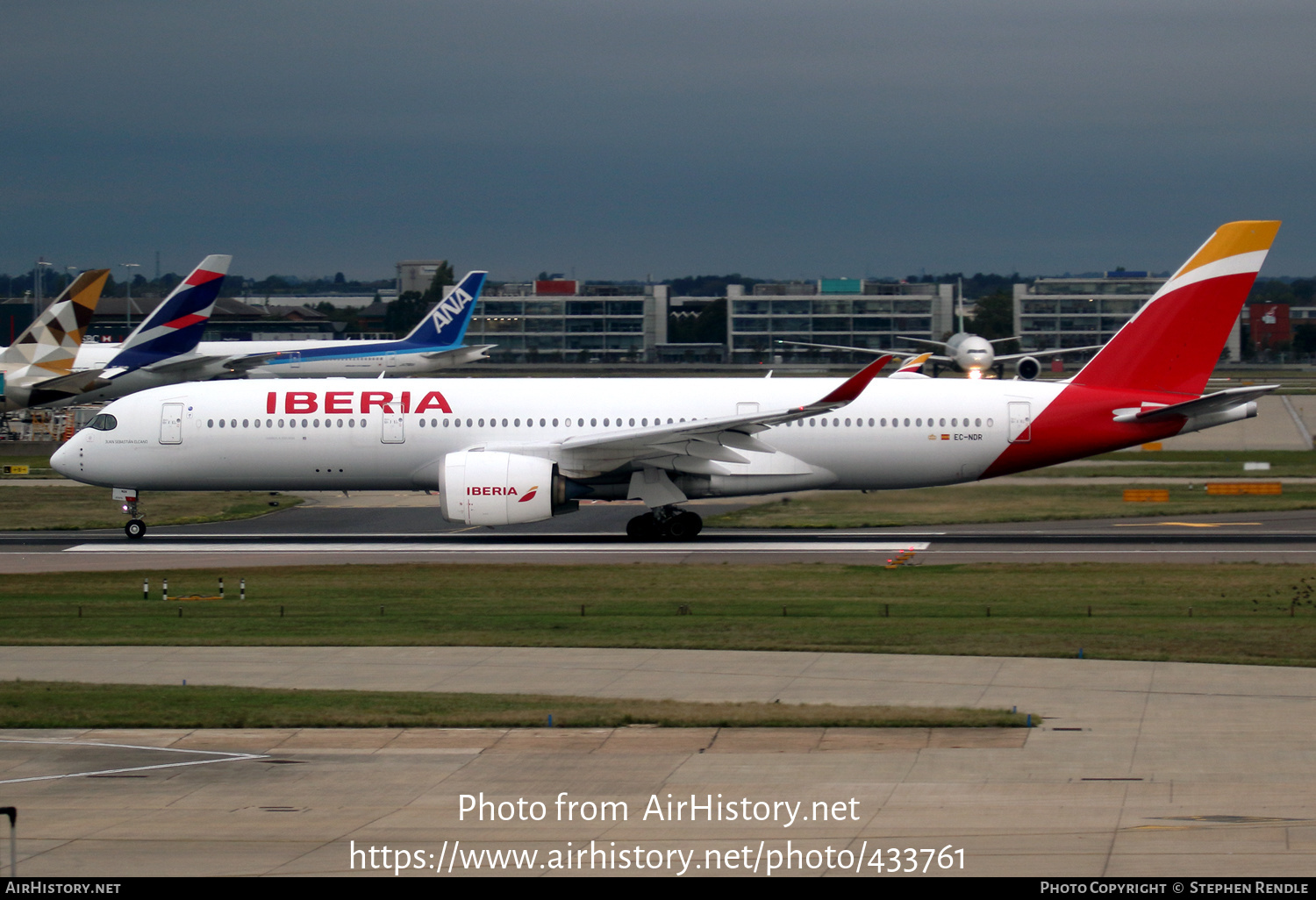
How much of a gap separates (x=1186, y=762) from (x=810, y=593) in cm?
1180

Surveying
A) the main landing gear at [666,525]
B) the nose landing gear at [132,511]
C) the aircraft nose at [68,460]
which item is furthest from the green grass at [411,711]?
the aircraft nose at [68,460]

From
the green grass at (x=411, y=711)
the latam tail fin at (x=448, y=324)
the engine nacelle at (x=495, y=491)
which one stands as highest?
the latam tail fin at (x=448, y=324)

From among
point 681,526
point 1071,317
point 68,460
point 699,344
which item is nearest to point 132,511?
point 68,460

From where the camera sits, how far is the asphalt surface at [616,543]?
99.3ft

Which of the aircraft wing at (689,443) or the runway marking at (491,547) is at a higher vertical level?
the aircraft wing at (689,443)

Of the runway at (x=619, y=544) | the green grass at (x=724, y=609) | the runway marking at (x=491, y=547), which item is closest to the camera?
the green grass at (x=724, y=609)

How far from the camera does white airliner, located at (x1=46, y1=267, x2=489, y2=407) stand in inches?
2297

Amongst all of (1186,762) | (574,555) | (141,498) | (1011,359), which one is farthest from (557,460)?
(1011,359)

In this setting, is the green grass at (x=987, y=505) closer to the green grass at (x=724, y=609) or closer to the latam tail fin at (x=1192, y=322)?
the latam tail fin at (x=1192, y=322)

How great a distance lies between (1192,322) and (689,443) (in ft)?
41.8

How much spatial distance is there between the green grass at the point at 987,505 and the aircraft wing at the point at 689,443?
13.3 ft

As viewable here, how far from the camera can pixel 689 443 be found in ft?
105

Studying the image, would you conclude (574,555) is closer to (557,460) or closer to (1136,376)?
(557,460)

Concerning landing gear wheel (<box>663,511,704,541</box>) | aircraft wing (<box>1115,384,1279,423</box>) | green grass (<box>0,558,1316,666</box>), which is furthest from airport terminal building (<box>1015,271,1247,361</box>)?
green grass (<box>0,558,1316,666</box>)
